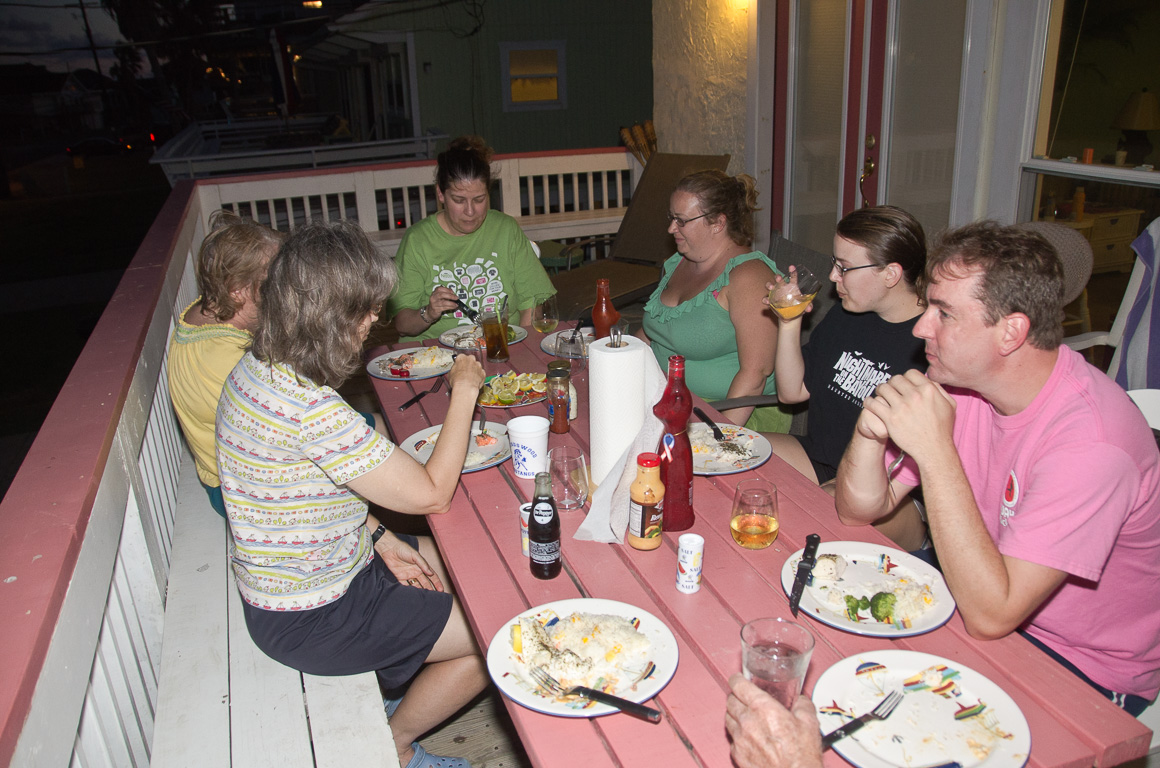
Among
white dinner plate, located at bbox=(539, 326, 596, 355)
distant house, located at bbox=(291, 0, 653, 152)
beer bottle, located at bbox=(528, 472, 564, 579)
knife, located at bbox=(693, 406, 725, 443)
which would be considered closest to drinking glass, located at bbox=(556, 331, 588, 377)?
white dinner plate, located at bbox=(539, 326, 596, 355)

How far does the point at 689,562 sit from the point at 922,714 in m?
0.44

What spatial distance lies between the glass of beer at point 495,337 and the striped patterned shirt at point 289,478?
1135 millimetres

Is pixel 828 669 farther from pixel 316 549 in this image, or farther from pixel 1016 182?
pixel 1016 182

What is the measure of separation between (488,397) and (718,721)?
1464 millimetres

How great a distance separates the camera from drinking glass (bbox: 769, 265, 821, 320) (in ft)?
7.06

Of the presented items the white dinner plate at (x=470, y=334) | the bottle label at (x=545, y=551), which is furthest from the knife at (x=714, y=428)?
the white dinner plate at (x=470, y=334)

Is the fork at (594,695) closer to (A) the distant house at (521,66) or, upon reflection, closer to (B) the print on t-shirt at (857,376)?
(B) the print on t-shirt at (857,376)

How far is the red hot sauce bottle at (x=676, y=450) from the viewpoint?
5.16 feet

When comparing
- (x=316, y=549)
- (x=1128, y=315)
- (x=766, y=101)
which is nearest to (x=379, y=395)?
(x=316, y=549)

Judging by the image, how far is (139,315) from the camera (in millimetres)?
2328

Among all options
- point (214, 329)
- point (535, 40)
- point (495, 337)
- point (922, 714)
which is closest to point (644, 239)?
point (495, 337)

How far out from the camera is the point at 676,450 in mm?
1625

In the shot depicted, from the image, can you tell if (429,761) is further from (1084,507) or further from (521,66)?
(521,66)

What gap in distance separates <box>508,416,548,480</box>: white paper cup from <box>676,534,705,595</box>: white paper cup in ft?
1.81
